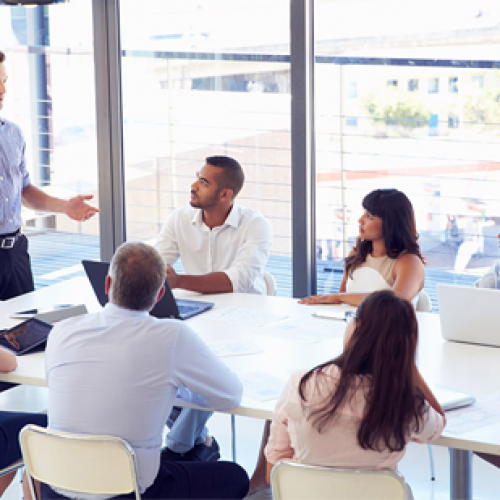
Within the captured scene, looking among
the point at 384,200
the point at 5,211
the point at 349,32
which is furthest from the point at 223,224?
the point at 349,32

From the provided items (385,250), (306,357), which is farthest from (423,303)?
(306,357)

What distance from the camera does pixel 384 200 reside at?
3219 mm

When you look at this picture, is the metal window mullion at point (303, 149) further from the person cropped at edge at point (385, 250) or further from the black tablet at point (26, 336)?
the black tablet at point (26, 336)

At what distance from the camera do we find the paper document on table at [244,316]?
9.37 feet

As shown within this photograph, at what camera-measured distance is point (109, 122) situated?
4.83 m

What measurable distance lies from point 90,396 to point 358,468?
727mm

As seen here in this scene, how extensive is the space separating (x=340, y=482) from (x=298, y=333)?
1010 millimetres

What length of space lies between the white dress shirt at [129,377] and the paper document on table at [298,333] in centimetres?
61

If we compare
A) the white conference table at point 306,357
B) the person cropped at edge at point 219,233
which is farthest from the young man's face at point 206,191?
the white conference table at point 306,357

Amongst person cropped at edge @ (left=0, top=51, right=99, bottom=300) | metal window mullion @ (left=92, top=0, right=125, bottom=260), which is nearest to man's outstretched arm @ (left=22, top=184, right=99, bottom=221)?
person cropped at edge @ (left=0, top=51, right=99, bottom=300)

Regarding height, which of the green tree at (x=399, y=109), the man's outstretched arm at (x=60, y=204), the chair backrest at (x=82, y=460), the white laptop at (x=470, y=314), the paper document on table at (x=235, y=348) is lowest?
the chair backrest at (x=82, y=460)

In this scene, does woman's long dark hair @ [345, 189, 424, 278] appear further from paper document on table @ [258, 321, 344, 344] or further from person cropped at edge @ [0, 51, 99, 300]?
person cropped at edge @ [0, 51, 99, 300]

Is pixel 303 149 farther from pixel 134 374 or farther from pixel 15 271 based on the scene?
pixel 134 374

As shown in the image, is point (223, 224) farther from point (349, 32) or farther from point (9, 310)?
point (349, 32)
